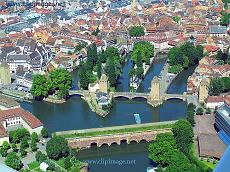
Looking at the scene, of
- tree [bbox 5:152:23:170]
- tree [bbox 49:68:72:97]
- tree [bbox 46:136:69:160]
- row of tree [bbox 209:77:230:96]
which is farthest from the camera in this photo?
tree [bbox 49:68:72:97]

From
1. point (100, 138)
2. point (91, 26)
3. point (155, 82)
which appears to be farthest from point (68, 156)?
point (91, 26)

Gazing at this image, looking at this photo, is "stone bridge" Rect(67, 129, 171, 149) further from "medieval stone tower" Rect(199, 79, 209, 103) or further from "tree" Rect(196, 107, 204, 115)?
"medieval stone tower" Rect(199, 79, 209, 103)

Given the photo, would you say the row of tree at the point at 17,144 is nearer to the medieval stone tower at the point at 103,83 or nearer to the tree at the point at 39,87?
the tree at the point at 39,87

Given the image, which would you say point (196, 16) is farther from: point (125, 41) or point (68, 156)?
point (68, 156)

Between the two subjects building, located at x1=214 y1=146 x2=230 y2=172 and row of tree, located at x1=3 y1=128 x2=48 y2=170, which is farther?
row of tree, located at x1=3 y1=128 x2=48 y2=170

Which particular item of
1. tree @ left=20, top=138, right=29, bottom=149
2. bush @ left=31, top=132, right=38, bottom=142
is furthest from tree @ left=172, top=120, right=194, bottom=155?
tree @ left=20, top=138, right=29, bottom=149

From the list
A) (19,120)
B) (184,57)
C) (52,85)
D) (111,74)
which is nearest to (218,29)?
(184,57)
